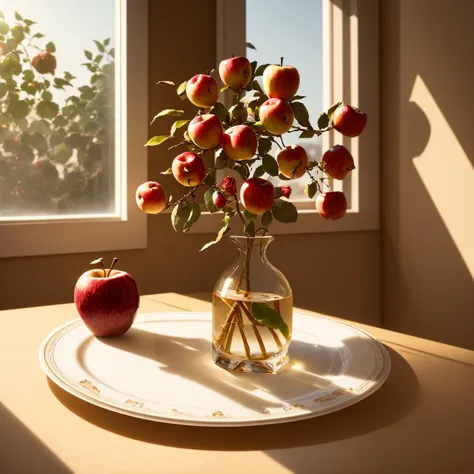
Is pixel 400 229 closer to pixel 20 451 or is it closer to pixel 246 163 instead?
pixel 246 163

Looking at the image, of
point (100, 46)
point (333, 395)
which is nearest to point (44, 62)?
point (100, 46)

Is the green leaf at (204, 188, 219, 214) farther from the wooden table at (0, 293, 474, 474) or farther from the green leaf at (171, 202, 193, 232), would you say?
the wooden table at (0, 293, 474, 474)

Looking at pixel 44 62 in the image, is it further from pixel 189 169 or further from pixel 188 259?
pixel 189 169

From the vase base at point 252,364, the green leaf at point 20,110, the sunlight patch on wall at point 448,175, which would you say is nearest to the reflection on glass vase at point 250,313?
the vase base at point 252,364

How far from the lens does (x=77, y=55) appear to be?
146 cm

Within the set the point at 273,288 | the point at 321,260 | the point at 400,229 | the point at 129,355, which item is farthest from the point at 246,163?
the point at 400,229

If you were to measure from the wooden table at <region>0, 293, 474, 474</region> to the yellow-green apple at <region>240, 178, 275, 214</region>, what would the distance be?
0.24 meters

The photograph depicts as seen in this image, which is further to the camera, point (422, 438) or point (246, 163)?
point (246, 163)

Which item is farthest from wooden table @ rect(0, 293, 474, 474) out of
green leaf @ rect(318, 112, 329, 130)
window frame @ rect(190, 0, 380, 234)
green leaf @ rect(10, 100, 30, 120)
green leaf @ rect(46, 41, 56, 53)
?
window frame @ rect(190, 0, 380, 234)

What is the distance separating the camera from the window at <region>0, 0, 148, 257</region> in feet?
4.51

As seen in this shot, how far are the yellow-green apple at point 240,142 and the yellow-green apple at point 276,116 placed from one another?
0.02 meters

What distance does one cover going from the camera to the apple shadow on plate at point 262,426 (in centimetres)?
53

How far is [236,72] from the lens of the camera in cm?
66

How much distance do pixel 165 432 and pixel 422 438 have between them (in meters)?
0.25
